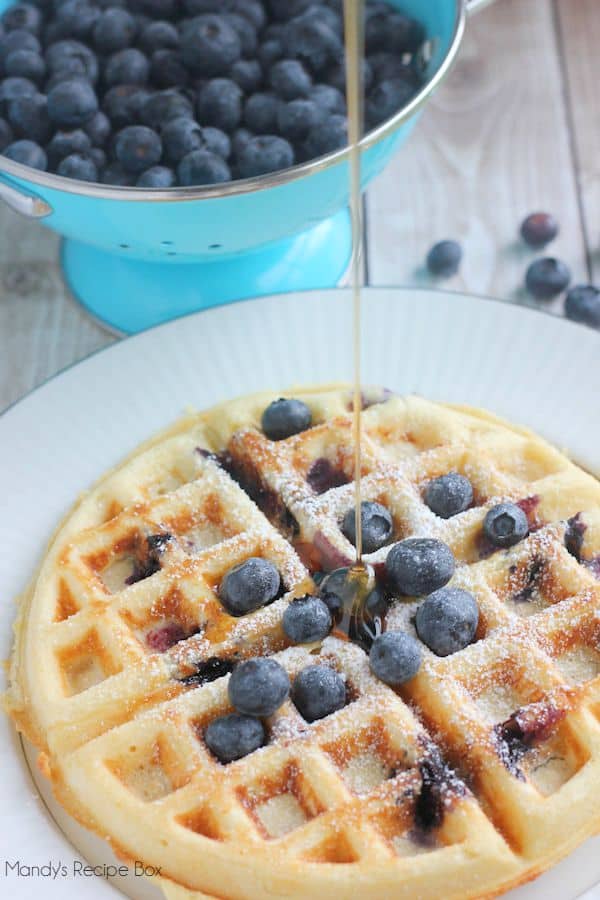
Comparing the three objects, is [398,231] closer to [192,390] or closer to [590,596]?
[192,390]

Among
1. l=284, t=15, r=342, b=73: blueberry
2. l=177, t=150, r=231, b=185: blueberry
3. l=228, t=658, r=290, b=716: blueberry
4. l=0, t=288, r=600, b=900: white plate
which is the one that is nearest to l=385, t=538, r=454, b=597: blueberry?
l=228, t=658, r=290, b=716: blueberry

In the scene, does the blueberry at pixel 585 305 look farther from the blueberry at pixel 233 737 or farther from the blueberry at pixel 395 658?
the blueberry at pixel 233 737

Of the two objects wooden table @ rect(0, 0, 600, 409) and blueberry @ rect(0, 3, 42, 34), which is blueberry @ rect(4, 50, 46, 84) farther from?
wooden table @ rect(0, 0, 600, 409)

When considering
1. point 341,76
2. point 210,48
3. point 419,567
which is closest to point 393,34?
point 341,76

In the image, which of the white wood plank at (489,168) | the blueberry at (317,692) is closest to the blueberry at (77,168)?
the white wood plank at (489,168)

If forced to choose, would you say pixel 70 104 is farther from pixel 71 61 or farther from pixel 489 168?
pixel 489 168

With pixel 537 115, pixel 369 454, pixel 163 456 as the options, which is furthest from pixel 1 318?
pixel 537 115
